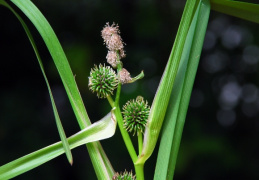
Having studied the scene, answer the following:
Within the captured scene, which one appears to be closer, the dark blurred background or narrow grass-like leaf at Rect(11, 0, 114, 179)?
narrow grass-like leaf at Rect(11, 0, 114, 179)

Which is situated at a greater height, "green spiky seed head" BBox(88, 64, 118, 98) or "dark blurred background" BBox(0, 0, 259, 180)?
"dark blurred background" BBox(0, 0, 259, 180)

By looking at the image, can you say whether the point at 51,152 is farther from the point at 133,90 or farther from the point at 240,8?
the point at 133,90

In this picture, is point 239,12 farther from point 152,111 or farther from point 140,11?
point 140,11

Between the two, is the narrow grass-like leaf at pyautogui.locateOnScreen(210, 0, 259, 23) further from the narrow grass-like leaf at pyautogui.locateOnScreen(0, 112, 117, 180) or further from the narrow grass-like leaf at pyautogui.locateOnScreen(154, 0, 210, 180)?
the narrow grass-like leaf at pyautogui.locateOnScreen(0, 112, 117, 180)

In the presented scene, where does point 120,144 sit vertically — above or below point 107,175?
above

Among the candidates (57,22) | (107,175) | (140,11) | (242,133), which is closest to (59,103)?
(57,22)

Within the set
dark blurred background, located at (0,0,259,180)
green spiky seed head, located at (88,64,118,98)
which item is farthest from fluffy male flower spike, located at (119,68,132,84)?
dark blurred background, located at (0,0,259,180)

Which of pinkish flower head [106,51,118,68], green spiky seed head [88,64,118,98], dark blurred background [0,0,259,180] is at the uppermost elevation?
dark blurred background [0,0,259,180]
